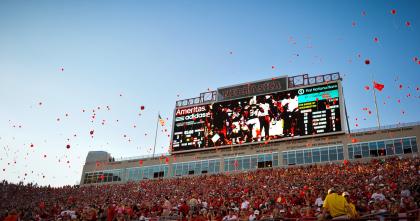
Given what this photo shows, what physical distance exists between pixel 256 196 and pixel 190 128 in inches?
885

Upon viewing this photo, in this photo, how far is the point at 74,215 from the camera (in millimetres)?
19828

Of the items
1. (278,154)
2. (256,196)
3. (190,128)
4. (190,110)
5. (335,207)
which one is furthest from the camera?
(190,110)

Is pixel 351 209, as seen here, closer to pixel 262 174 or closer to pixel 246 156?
pixel 262 174

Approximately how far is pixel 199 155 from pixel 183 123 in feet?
14.8

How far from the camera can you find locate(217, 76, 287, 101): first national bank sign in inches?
1608

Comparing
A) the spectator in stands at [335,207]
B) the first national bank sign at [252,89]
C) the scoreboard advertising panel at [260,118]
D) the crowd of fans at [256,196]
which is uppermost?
the first national bank sign at [252,89]

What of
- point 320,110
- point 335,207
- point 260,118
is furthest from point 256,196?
point 260,118

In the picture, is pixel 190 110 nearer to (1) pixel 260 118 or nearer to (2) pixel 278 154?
(1) pixel 260 118

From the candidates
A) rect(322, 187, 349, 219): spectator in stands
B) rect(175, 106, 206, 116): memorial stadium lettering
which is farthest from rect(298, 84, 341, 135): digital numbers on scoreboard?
rect(322, 187, 349, 219): spectator in stands

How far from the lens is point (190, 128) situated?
4459cm

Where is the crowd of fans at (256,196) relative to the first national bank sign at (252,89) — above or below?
below

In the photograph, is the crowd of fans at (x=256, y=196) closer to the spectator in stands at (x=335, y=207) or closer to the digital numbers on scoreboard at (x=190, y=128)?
the spectator in stands at (x=335, y=207)

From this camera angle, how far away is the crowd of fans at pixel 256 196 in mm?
13398

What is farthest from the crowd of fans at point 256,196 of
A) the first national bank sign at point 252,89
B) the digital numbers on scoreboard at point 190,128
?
the first national bank sign at point 252,89
